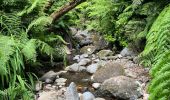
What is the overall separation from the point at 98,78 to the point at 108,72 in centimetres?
19

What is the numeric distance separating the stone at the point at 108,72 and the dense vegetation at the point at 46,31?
0.42 m

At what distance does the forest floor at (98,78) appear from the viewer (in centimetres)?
464

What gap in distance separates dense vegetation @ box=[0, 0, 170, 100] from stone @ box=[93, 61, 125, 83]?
0.42m

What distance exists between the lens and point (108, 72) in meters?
5.28

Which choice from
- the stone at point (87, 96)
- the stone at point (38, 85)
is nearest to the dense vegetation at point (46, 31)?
the stone at point (38, 85)

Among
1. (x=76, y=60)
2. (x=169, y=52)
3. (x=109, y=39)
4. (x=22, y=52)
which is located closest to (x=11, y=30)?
(x=22, y=52)

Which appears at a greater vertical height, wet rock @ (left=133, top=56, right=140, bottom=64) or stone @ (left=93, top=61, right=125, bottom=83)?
wet rock @ (left=133, top=56, right=140, bottom=64)

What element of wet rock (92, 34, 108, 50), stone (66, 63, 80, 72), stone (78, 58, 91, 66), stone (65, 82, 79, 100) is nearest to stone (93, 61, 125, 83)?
stone (66, 63, 80, 72)

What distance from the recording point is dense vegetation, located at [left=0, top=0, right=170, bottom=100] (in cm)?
455

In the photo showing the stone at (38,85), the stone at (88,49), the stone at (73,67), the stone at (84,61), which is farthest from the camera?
the stone at (88,49)

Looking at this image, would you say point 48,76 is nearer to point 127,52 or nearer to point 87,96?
point 87,96

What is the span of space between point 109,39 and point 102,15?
56cm

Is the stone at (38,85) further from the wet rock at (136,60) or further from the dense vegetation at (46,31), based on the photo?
the wet rock at (136,60)

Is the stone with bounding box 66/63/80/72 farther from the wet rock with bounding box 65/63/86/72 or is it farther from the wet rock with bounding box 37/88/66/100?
the wet rock with bounding box 37/88/66/100
